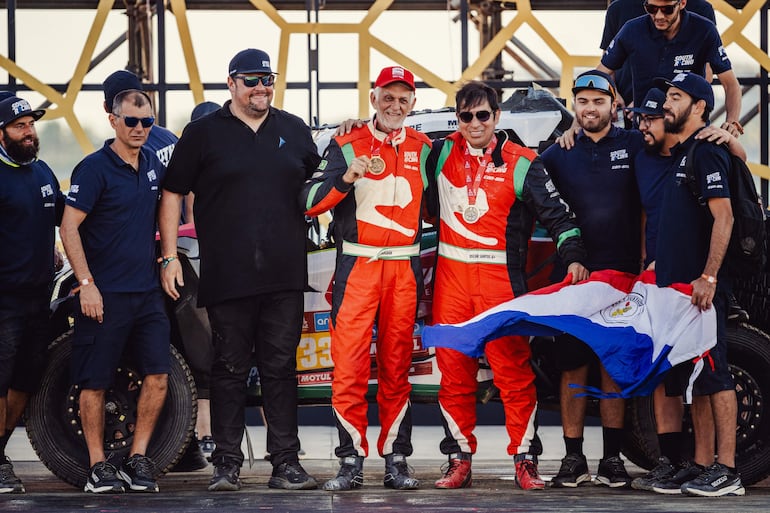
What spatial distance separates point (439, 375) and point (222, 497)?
1322 millimetres

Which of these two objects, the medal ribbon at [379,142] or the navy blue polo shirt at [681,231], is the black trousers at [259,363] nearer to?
the medal ribbon at [379,142]

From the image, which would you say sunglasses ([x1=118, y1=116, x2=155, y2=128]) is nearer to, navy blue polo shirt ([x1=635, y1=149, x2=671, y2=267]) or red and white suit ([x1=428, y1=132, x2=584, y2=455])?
red and white suit ([x1=428, y1=132, x2=584, y2=455])

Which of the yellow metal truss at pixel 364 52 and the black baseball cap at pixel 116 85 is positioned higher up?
the yellow metal truss at pixel 364 52

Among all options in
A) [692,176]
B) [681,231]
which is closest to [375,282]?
[681,231]

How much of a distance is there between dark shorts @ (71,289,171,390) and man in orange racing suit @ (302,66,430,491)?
2.96 ft

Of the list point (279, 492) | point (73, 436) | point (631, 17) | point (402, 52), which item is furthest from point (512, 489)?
point (402, 52)

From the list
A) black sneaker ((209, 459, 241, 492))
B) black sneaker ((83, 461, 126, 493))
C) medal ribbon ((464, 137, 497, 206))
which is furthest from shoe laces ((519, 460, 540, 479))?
black sneaker ((83, 461, 126, 493))

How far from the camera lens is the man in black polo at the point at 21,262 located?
6.93 meters

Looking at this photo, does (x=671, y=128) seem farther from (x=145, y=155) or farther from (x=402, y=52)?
(x=402, y=52)

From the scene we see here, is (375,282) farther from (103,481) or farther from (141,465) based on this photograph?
(103,481)

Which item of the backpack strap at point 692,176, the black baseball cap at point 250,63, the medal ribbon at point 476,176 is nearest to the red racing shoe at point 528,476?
the medal ribbon at point 476,176

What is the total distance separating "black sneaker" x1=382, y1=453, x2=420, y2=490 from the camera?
6.73 metres

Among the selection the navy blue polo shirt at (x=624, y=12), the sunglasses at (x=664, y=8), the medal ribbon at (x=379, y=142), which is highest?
the navy blue polo shirt at (x=624, y=12)

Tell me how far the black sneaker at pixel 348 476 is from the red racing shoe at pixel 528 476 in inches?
32.0
